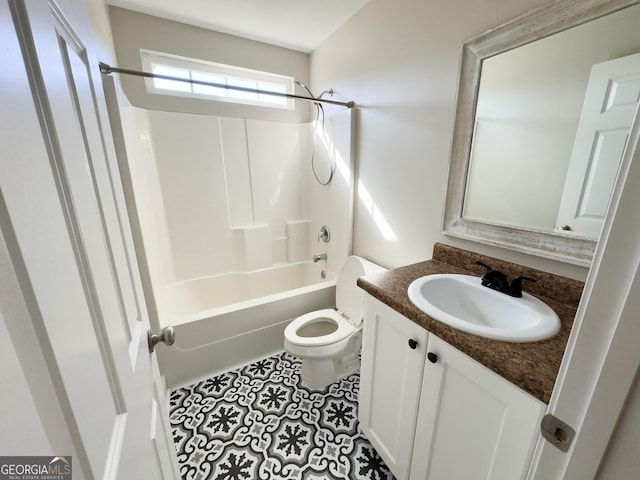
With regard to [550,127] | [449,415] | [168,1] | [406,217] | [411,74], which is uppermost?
[168,1]

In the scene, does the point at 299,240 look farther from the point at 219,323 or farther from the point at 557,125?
the point at 557,125

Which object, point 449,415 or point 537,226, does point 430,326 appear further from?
point 537,226

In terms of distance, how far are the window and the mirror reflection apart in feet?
5.17

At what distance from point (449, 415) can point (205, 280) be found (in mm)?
2248

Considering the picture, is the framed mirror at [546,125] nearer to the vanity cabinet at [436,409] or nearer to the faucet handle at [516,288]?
the faucet handle at [516,288]

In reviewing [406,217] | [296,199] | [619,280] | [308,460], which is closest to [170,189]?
[296,199]

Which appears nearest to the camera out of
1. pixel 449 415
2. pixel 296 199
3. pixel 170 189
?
pixel 449 415

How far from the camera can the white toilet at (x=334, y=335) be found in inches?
60.2

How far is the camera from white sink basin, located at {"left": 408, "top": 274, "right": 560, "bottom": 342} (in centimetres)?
76

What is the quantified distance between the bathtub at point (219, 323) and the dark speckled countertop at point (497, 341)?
1.02 meters

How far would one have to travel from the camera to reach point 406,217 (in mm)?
1552

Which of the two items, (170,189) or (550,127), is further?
(170,189)

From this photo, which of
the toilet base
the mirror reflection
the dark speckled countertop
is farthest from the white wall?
the toilet base

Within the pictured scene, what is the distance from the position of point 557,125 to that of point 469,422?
107 cm
